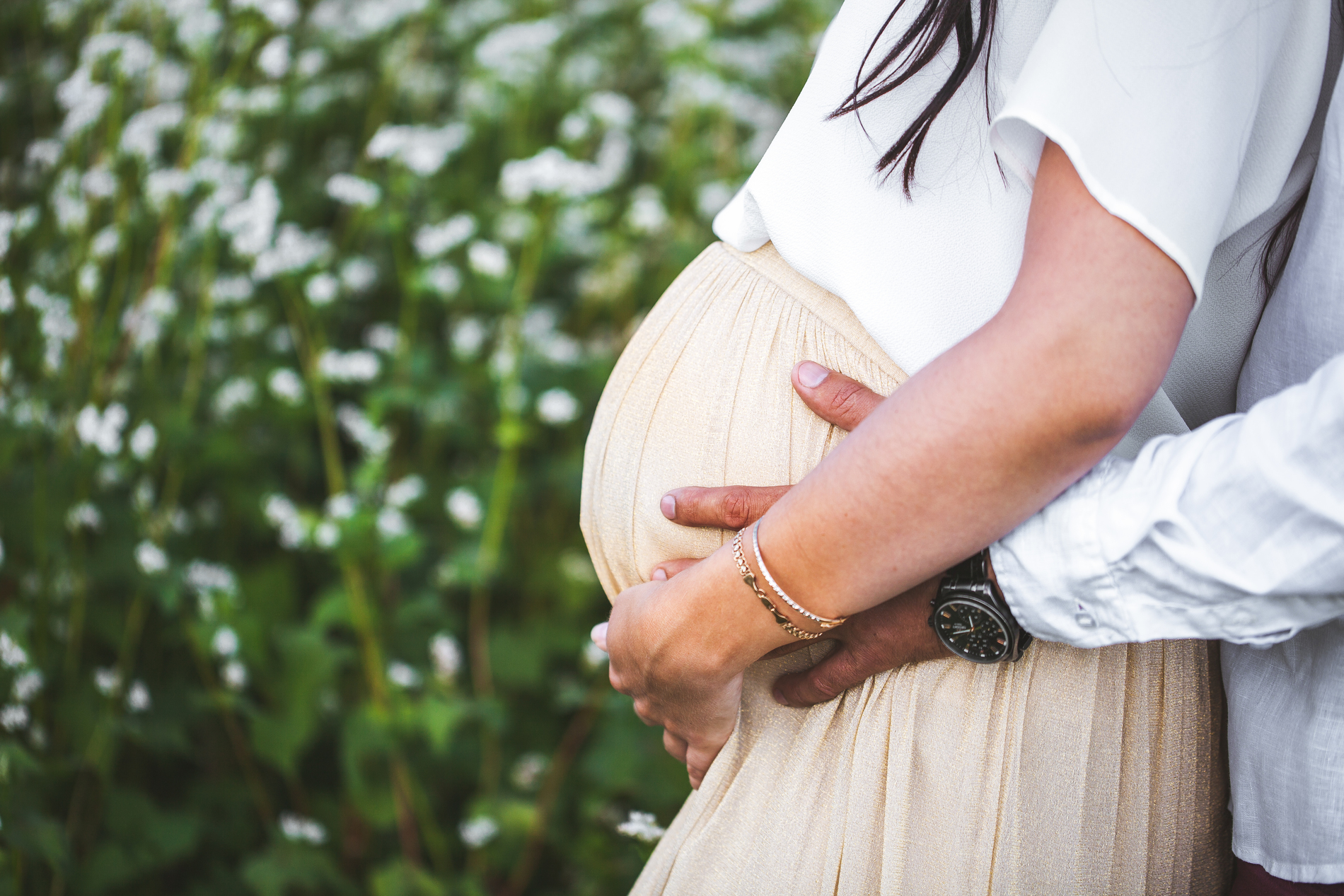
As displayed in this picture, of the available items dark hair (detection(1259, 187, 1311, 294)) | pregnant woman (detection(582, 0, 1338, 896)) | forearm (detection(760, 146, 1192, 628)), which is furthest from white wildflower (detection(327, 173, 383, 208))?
dark hair (detection(1259, 187, 1311, 294))

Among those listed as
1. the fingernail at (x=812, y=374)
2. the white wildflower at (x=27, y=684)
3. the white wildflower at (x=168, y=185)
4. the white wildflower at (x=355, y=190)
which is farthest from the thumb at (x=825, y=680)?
the white wildflower at (x=168, y=185)

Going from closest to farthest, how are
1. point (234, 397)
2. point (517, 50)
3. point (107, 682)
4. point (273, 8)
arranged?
point (107, 682) < point (273, 8) < point (234, 397) < point (517, 50)

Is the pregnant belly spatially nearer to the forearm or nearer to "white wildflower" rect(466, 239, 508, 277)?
the forearm

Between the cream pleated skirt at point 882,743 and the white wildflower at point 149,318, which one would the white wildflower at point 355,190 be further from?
the cream pleated skirt at point 882,743

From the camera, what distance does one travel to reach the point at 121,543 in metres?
1.68

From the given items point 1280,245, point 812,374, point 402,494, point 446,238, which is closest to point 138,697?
point 402,494

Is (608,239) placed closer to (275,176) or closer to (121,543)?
(275,176)

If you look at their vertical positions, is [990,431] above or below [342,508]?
above

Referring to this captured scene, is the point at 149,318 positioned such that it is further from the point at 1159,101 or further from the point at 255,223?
the point at 1159,101

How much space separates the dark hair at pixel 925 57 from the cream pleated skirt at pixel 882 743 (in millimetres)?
145

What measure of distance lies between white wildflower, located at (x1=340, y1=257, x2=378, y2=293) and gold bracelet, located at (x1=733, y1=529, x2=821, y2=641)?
5.77 feet

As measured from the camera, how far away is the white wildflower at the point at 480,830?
161 centimetres

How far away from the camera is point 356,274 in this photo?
2.15 m

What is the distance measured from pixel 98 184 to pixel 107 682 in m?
1.08
